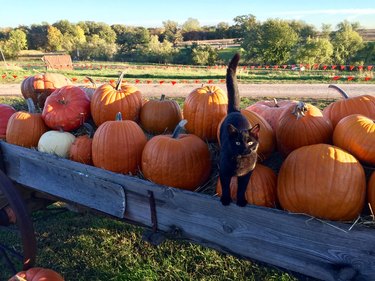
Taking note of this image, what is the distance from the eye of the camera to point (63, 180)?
237cm

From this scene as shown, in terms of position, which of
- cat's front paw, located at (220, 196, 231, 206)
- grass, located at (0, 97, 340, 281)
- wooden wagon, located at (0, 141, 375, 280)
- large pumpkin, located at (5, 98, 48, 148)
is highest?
large pumpkin, located at (5, 98, 48, 148)

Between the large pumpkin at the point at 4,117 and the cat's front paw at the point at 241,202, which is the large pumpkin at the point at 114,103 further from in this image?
the cat's front paw at the point at 241,202

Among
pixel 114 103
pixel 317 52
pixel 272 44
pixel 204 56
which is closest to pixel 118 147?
pixel 114 103

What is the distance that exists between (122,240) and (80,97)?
5.35 feet

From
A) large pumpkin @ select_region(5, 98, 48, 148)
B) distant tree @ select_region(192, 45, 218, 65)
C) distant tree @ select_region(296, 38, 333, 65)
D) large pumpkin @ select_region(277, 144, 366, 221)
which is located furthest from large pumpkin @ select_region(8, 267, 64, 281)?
distant tree @ select_region(192, 45, 218, 65)

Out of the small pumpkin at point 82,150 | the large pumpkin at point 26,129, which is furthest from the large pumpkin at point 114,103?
the large pumpkin at point 26,129

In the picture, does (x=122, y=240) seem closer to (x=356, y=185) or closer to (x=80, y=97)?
(x=80, y=97)

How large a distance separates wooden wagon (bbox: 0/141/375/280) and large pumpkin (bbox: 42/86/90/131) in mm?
362

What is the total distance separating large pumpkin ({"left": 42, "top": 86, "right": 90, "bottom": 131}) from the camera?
9.12ft

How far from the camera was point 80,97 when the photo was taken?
9.59 feet

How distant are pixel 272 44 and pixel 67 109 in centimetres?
3300

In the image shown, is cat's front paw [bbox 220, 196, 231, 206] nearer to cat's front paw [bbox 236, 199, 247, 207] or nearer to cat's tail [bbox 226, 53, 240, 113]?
cat's front paw [bbox 236, 199, 247, 207]

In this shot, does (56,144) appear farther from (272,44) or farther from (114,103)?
(272,44)

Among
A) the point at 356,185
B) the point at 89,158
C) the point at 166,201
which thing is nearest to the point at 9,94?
the point at 89,158
